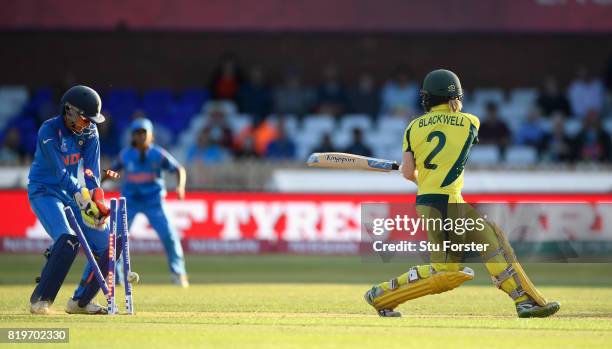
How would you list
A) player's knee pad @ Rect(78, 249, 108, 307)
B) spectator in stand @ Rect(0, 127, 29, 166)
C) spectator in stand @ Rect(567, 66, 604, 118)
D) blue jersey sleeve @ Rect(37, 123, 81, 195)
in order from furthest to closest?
1. spectator in stand @ Rect(567, 66, 604, 118)
2. spectator in stand @ Rect(0, 127, 29, 166)
3. player's knee pad @ Rect(78, 249, 108, 307)
4. blue jersey sleeve @ Rect(37, 123, 81, 195)

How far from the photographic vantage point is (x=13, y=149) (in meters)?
22.4

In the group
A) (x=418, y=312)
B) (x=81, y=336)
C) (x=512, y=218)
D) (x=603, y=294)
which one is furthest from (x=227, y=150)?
(x=81, y=336)

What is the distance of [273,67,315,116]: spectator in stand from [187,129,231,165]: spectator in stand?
208cm

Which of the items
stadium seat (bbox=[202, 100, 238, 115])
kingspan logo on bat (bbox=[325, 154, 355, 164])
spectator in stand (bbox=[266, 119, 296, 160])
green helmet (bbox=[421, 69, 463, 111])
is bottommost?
kingspan logo on bat (bbox=[325, 154, 355, 164])

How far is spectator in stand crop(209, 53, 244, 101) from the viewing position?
24188 mm

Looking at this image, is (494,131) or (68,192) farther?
(494,131)

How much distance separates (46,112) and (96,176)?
1269 centimetres

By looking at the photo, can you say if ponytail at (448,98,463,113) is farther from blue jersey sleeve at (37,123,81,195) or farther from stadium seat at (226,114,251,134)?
stadium seat at (226,114,251,134)

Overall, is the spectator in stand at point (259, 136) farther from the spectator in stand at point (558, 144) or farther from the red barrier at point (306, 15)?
the spectator in stand at point (558, 144)

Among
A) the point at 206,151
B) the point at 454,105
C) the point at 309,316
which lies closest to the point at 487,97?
the point at 206,151

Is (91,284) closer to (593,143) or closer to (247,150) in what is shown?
(247,150)

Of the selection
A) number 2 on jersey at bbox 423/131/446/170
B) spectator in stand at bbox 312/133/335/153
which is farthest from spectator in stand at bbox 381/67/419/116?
number 2 on jersey at bbox 423/131/446/170

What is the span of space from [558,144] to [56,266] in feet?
44.3

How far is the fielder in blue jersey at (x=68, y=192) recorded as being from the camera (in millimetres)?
10914
